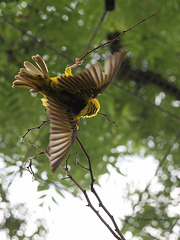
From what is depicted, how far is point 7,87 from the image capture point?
1.47 m

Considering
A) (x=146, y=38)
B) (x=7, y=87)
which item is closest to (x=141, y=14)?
(x=146, y=38)

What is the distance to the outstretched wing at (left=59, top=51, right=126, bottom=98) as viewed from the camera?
0.32 metres

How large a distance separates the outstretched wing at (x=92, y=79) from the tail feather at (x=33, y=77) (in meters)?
0.04

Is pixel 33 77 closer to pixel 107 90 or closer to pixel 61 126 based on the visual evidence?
pixel 61 126

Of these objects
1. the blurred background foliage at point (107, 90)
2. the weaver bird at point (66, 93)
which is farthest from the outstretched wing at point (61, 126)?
the blurred background foliage at point (107, 90)

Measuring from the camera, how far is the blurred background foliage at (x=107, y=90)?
1.23 metres

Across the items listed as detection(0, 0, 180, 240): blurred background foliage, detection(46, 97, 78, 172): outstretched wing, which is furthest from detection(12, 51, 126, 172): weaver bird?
detection(0, 0, 180, 240): blurred background foliage

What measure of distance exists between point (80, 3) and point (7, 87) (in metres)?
0.55

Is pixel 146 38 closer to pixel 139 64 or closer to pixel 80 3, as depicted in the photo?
pixel 139 64

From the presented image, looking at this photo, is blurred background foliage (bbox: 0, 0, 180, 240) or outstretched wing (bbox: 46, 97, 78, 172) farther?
blurred background foliage (bbox: 0, 0, 180, 240)

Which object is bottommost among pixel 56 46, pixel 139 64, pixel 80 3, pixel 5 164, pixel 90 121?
pixel 5 164

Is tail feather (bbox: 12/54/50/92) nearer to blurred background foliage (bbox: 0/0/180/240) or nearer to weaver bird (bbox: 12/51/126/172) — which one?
weaver bird (bbox: 12/51/126/172)

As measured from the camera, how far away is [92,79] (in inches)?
13.8

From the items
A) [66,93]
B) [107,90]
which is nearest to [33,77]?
[66,93]
